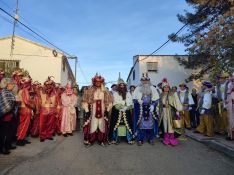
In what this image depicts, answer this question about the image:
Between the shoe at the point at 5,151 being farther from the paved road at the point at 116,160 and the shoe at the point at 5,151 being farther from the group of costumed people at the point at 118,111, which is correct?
the group of costumed people at the point at 118,111

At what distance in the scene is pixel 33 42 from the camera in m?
28.0

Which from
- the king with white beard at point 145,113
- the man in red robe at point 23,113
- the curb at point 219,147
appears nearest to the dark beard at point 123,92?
the king with white beard at point 145,113

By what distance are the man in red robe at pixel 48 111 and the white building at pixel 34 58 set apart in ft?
57.1

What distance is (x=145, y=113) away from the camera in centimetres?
929

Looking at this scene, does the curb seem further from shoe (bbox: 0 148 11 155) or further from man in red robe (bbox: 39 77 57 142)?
shoe (bbox: 0 148 11 155)

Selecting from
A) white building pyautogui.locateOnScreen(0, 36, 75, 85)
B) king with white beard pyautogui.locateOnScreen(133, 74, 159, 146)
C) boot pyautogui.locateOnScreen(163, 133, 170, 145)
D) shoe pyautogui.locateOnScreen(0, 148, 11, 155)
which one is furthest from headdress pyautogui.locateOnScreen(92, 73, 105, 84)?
white building pyautogui.locateOnScreen(0, 36, 75, 85)

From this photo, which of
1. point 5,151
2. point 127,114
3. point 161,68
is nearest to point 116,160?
point 127,114

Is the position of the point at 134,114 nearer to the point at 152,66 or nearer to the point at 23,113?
the point at 23,113

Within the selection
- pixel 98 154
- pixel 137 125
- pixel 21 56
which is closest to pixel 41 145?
pixel 98 154

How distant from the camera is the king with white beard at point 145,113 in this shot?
9.24 m

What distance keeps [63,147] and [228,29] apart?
50.3 ft

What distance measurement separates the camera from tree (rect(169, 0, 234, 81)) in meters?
20.0

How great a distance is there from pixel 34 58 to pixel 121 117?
20239 mm

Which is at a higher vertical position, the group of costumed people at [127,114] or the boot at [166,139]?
the group of costumed people at [127,114]
